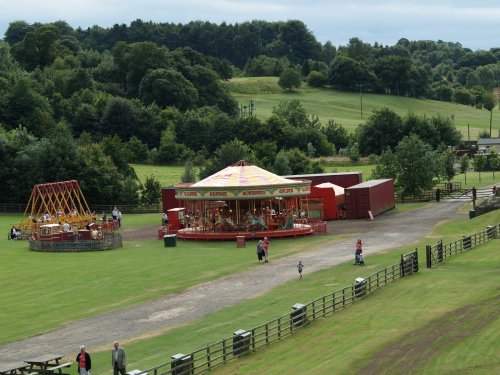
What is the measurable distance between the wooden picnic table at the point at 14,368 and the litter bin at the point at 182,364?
488 centimetres

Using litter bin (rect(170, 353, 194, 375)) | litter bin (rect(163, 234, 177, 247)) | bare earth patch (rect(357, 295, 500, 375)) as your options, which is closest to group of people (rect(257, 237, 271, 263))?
litter bin (rect(163, 234, 177, 247))

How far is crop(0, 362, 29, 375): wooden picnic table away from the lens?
30.1 metres

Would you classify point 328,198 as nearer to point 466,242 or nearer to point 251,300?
point 466,242

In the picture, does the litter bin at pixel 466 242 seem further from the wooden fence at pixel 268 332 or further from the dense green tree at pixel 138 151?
the dense green tree at pixel 138 151

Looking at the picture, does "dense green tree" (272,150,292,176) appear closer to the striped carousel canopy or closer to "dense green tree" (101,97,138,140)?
the striped carousel canopy

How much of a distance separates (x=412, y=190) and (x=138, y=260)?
142 ft

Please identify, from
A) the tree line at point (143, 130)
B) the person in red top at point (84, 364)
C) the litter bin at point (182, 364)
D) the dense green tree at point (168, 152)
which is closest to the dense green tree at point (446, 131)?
the tree line at point (143, 130)

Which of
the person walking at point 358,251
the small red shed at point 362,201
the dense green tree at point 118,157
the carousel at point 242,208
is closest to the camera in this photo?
the person walking at point 358,251

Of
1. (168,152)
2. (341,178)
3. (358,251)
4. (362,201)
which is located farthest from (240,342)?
(168,152)

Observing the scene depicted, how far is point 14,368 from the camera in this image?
30.2 metres

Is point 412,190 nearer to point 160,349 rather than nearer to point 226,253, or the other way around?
point 226,253

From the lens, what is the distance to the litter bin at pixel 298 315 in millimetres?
35562

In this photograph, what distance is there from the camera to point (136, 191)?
9612cm

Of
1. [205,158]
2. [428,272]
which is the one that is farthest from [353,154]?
[428,272]
